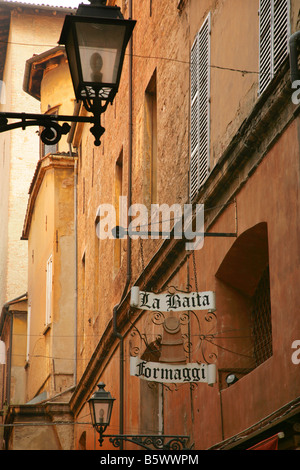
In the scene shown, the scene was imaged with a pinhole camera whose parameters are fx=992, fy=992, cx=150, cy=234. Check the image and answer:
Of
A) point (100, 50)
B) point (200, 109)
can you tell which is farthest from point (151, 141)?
point (100, 50)

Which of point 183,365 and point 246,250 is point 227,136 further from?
point 183,365

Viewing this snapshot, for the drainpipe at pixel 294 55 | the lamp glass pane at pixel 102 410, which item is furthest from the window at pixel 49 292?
the drainpipe at pixel 294 55

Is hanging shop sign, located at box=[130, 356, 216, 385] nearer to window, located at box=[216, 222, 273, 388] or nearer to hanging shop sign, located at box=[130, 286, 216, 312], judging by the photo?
window, located at box=[216, 222, 273, 388]

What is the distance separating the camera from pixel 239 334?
1066 centimetres

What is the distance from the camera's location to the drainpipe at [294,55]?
326 inches

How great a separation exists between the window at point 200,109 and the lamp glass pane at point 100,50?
514 cm

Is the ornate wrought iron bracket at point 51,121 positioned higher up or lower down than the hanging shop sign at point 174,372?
higher up

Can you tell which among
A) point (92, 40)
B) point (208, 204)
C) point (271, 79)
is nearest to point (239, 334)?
point (208, 204)

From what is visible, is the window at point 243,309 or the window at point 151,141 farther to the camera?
the window at point 151,141

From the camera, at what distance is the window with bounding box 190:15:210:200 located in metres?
11.9

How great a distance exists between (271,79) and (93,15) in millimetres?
2901

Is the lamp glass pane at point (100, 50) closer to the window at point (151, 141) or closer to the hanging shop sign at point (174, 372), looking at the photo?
the hanging shop sign at point (174, 372)

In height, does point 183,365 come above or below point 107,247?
below

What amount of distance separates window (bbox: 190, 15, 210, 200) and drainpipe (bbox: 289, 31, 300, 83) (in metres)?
3.34
